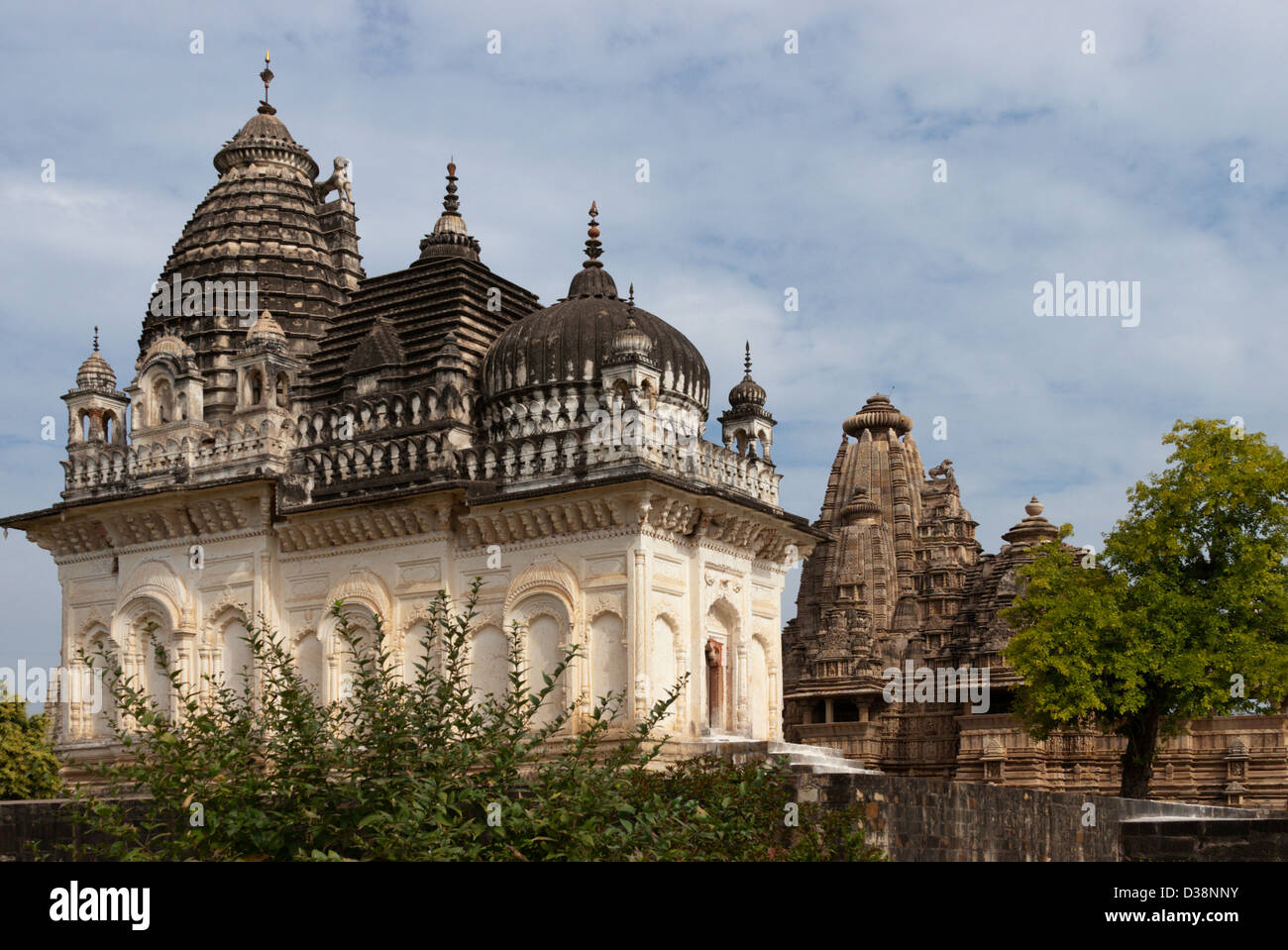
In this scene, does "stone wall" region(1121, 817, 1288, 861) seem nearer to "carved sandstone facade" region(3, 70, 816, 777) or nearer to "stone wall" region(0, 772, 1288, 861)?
"stone wall" region(0, 772, 1288, 861)

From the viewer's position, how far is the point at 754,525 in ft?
83.8

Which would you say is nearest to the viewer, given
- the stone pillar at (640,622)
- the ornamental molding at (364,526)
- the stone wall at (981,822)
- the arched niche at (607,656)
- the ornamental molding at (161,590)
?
the stone wall at (981,822)

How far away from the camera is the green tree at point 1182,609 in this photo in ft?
99.4

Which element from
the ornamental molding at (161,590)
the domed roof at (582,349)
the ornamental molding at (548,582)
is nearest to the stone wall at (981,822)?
the ornamental molding at (548,582)

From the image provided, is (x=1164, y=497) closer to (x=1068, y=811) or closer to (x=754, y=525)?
(x=754, y=525)

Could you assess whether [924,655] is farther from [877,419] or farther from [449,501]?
[449,501]

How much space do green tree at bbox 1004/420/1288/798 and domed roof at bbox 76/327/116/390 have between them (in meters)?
19.1

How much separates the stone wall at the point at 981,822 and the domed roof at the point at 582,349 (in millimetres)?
9190

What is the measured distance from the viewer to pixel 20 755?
136 ft

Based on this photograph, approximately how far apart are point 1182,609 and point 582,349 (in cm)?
1381

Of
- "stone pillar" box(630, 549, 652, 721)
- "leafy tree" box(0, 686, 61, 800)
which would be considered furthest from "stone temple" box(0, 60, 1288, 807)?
"leafy tree" box(0, 686, 61, 800)

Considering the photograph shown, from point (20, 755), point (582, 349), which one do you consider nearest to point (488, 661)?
point (582, 349)

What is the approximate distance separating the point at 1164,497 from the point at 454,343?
15.2 metres

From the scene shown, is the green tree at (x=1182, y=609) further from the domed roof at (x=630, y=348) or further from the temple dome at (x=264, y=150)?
the temple dome at (x=264, y=150)
